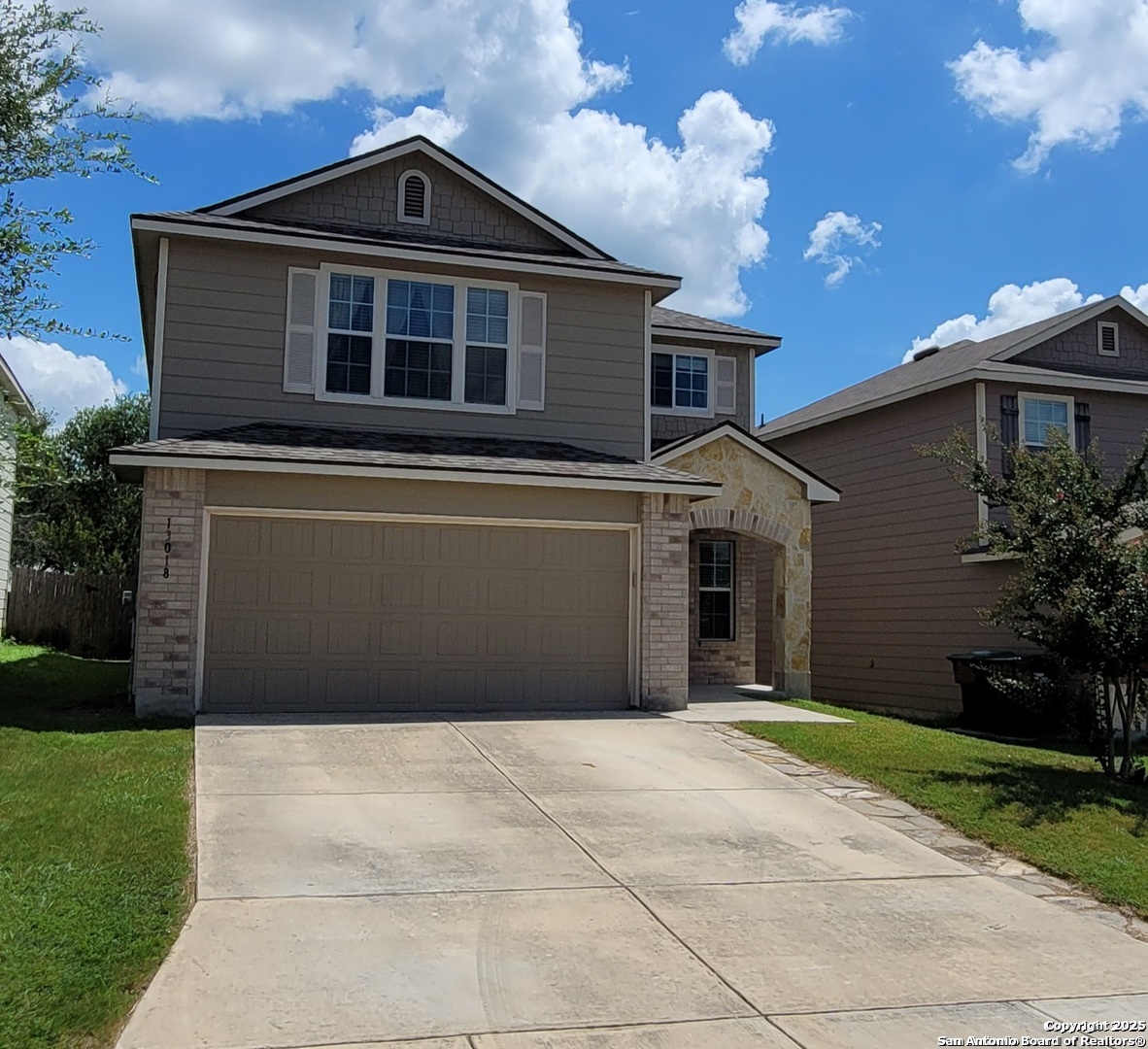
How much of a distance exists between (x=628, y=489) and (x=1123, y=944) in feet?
26.0

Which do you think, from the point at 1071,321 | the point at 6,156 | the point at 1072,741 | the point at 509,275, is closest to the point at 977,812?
the point at 1072,741

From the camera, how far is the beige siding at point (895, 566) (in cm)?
1819

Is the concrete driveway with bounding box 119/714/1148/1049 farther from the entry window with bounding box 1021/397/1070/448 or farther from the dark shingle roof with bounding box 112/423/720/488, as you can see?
the entry window with bounding box 1021/397/1070/448

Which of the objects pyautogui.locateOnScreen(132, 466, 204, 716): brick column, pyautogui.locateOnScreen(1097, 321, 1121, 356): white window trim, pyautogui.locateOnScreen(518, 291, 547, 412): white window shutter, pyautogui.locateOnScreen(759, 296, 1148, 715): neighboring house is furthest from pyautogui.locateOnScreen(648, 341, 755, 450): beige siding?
pyautogui.locateOnScreen(132, 466, 204, 716): brick column

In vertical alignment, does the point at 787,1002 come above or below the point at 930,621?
below

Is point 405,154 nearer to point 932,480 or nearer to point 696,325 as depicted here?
point 696,325

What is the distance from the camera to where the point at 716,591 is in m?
18.4

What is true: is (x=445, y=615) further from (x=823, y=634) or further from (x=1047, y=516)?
(x=823, y=634)

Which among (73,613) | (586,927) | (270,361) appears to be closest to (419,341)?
(270,361)

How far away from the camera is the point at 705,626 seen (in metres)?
18.3

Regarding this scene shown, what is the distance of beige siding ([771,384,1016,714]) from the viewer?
18188 millimetres

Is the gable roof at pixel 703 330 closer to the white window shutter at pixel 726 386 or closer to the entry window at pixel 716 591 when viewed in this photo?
the white window shutter at pixel 726 386

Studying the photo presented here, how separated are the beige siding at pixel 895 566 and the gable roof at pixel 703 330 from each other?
115 inches

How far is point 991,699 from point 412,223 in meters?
10.1
